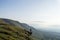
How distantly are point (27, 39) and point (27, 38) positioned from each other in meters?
3.21

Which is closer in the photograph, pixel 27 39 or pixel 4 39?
pixel 4 39

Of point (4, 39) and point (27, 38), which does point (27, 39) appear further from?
point (4, 39)

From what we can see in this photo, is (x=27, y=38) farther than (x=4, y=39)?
Yes

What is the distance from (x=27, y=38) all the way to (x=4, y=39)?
110 feet

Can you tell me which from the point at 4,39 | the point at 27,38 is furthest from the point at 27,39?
the point at 4,39

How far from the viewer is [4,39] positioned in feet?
450

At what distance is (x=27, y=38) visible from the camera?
16112cm

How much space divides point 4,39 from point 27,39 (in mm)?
31368

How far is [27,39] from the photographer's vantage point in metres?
158
